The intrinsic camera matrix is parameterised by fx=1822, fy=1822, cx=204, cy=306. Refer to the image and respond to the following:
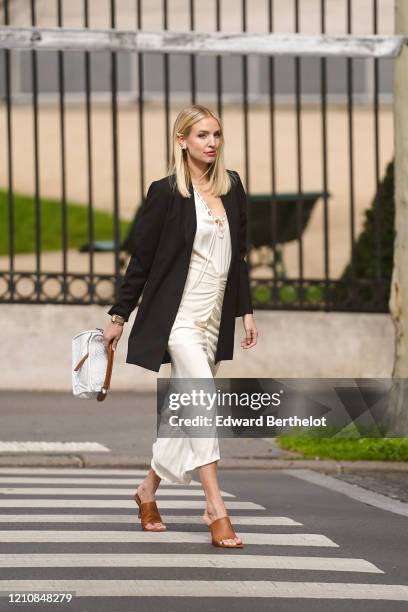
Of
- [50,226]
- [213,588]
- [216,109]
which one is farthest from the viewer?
[216,109]

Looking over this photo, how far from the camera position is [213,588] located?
6.71 meters

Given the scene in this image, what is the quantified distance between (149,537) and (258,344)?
23.1 ft

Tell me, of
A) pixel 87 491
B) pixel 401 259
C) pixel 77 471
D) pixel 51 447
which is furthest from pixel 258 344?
pixel 87 491

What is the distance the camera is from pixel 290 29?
2802 cm

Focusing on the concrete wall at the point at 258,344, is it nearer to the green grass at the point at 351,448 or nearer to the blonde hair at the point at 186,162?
the green grass at the point at 351,448

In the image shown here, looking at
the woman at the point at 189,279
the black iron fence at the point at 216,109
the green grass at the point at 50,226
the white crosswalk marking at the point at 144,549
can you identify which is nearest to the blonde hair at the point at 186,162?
the woman at the point at 189,279

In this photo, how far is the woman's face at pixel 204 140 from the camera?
778cm

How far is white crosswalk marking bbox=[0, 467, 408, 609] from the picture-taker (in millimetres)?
6699

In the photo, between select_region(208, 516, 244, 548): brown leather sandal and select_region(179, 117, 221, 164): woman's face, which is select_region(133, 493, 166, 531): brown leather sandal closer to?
select_region(208, 516, 244, 548): brown leather sandal

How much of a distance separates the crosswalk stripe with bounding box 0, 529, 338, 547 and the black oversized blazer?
744 mm

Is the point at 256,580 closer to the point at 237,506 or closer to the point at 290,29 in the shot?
the point at 237,506

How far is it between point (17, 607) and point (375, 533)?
2430 mm

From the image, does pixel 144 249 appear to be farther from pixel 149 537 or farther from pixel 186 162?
pixel 149 537

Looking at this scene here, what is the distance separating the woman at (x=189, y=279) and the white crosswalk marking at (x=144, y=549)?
32 centimetres
